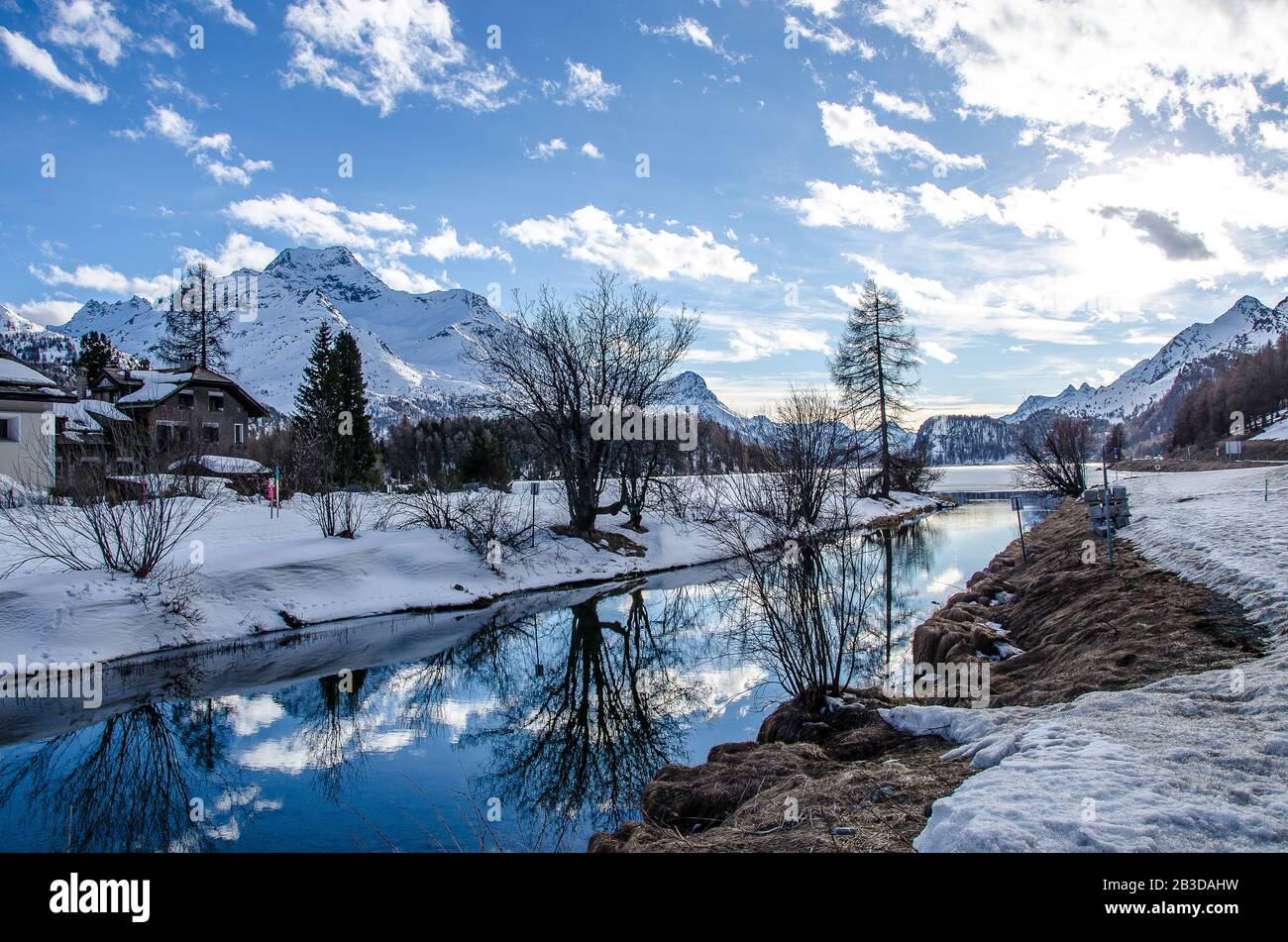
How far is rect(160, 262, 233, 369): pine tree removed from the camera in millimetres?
50344

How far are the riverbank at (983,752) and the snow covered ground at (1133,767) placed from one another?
0.02 metres

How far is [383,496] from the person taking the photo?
103ft

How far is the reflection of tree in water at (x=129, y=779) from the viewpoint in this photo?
749cm

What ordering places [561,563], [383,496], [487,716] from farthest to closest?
[383,496] → [561,563] → [487,716]

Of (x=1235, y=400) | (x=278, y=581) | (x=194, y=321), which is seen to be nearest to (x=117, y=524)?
(x=278, y=581)

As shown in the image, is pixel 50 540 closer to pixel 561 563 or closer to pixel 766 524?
pixel 561 563

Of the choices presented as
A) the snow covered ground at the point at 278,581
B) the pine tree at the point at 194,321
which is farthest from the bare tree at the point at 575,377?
the pine tree at the point at 194,321

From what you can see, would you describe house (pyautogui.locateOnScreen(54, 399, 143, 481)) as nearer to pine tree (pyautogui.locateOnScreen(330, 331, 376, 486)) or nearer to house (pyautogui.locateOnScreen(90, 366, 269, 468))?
house (pyautogui.locateOnScreen(90, 366, 269, 468))

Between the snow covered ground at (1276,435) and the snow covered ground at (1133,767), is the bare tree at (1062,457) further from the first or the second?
the snow covered ground at (1133,767)

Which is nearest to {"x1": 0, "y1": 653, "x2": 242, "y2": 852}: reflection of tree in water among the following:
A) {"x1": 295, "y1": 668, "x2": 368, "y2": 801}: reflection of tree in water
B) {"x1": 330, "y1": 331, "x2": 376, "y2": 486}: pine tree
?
{"x1": 295, "y1": 668, "x2": 368, "y2": 801}: reflection of tree in water

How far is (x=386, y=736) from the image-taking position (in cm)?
1054

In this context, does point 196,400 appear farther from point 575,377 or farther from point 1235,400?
point 1235,400
